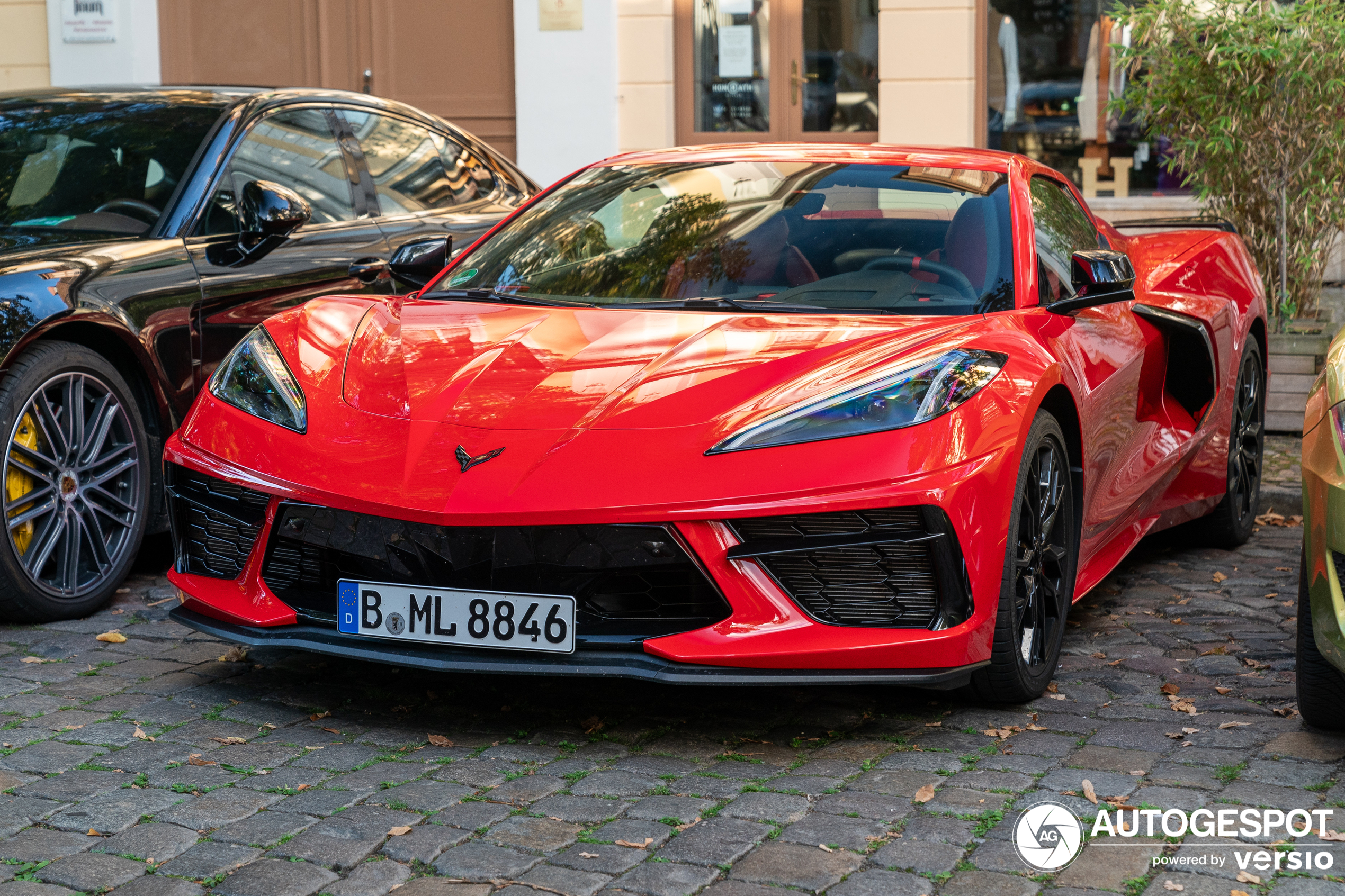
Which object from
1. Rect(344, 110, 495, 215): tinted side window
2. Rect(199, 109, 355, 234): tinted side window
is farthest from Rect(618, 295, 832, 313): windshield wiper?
Rect(344, 110, 495, 215): tinted side window

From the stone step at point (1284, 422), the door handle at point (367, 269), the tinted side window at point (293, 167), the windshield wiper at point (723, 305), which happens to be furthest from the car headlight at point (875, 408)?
the stone step at point (1284, 422)

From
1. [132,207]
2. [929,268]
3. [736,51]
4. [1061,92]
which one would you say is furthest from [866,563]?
[736,51]

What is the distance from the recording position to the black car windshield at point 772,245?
4047mm

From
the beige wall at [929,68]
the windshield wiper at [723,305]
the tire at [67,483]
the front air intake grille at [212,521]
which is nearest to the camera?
the front air intake grille at [212,521]

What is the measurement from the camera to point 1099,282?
13.2 ft

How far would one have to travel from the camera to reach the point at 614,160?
16.2ft

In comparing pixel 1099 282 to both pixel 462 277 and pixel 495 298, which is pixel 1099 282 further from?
pixel 462 277

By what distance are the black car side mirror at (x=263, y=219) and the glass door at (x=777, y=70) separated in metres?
7.18

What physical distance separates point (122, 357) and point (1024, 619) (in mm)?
2793

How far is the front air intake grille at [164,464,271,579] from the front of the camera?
11.7 ft

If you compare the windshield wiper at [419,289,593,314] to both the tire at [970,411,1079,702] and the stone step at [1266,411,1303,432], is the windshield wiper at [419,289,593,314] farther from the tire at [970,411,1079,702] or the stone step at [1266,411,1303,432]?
the stone step at [1266,411,1303,432]

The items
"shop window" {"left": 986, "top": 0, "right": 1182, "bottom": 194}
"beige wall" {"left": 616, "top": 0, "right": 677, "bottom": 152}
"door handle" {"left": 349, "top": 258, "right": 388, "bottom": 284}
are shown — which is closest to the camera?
"door handle" {"left": 349, "top": 258, "right": 388, "bottom": 284}

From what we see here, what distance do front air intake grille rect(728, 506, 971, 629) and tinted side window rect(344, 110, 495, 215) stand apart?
315cm

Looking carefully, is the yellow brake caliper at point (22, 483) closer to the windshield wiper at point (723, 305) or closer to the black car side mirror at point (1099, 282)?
the windshield wiper at point (723, 305)
